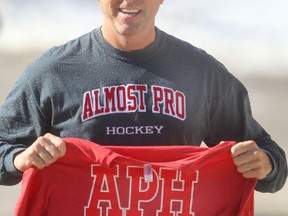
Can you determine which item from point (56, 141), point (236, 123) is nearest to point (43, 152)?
point (56, 141)

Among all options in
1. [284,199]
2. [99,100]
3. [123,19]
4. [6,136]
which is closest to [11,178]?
[6,136]

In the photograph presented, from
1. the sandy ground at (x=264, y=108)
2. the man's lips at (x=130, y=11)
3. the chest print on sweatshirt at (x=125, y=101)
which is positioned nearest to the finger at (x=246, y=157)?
the chest print on sweatshirt at (x=125, y=101)

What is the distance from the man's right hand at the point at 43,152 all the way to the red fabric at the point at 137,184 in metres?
0.08

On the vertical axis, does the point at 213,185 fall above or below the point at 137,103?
below

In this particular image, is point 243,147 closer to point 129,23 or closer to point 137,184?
point 137,184

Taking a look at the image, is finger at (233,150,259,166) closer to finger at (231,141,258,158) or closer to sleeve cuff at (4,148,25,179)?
finger at (231,141,258,158)

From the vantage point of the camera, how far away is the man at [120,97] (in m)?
5.09

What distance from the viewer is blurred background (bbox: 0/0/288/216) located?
52.8 feet

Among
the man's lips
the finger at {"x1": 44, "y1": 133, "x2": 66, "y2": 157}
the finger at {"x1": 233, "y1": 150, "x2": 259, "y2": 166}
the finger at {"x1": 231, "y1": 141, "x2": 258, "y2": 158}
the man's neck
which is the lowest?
the finger at {"x1": 233, "y1": 150, "x2": 259, "y2": 166}

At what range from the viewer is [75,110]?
16.8ft

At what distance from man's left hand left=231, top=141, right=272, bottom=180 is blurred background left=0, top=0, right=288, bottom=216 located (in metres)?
9.80

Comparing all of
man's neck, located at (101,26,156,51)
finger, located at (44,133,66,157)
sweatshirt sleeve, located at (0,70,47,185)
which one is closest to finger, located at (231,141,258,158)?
man's neck, located at (101,26,156,51)

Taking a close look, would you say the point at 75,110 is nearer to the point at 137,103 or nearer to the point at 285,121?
the point at 137,103

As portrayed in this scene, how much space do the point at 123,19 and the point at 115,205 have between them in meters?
0.81
